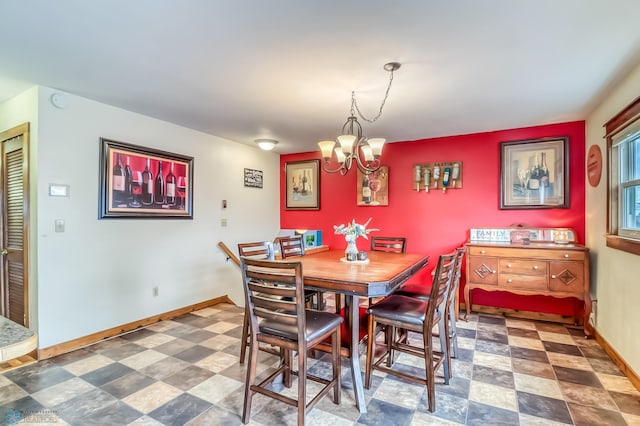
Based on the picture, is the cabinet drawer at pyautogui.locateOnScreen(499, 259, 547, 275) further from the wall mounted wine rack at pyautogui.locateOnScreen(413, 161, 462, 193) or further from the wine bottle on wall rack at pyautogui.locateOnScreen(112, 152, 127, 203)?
the wine bottle on wall rack at pyautogui.locateOnScreen(112, 152, 127, 203)

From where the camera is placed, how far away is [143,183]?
3576 mm

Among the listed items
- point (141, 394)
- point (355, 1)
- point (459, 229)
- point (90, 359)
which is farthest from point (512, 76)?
point (90, 359)

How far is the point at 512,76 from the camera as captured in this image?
8.21 ft

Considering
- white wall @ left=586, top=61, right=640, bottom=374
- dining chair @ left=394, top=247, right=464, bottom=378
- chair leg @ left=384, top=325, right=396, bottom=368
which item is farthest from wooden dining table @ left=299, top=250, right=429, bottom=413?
white wall @ left=586, top=61, right=640, bottom=374

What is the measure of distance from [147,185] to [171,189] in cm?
30

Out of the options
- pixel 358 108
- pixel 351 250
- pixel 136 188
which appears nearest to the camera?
pixel 351 250

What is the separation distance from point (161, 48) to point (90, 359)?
8.61 ft

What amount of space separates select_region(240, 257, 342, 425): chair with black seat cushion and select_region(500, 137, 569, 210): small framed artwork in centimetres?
321

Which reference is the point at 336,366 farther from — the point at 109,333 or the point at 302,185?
the point at 302,185

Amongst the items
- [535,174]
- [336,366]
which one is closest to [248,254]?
[336,366]

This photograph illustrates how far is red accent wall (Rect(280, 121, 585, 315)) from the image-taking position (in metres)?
3.78

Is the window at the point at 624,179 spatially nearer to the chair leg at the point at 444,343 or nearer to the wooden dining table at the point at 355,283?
the chair leg at the point at 444,343

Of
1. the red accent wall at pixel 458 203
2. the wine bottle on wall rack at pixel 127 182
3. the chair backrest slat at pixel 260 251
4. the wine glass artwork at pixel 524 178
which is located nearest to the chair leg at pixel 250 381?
the chair backrest slat at pixel 260 251

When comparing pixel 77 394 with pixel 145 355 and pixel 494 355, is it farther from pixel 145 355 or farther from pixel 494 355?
pixel 494 355
